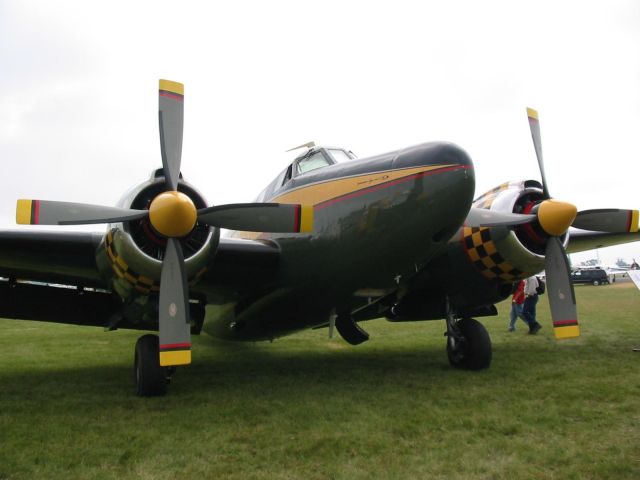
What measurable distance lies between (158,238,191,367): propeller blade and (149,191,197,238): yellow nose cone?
30 cm

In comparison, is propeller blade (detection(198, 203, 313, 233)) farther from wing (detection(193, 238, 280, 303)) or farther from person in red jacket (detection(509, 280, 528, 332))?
person in red jacket (detection(509, 280, 528, 332))

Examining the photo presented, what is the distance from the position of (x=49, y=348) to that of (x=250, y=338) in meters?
4.93

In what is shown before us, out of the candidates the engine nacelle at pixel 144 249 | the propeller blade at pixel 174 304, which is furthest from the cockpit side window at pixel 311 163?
the propeller blade at pixel 174 304

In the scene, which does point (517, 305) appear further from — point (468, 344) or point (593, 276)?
point (593, 276)

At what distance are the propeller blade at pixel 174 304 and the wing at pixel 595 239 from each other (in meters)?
7.55

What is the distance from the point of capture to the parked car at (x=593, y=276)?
46.9m

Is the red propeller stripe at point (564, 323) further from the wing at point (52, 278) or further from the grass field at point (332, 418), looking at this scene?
the wing at point (52, 278)

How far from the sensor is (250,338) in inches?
374

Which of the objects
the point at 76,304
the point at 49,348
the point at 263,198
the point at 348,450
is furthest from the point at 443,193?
the point at 49,348

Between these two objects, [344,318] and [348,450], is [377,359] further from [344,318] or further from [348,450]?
[348,450]

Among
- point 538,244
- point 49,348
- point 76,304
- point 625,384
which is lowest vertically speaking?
point 49,348

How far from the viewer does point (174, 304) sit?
20.0ft

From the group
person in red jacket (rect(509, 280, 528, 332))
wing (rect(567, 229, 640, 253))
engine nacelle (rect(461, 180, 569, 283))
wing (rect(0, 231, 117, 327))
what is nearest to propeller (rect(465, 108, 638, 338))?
engine nacelle (rect(461, 180, 569, 283))

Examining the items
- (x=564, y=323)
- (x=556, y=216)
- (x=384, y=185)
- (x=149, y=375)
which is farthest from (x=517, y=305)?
(x=149, y=375)
